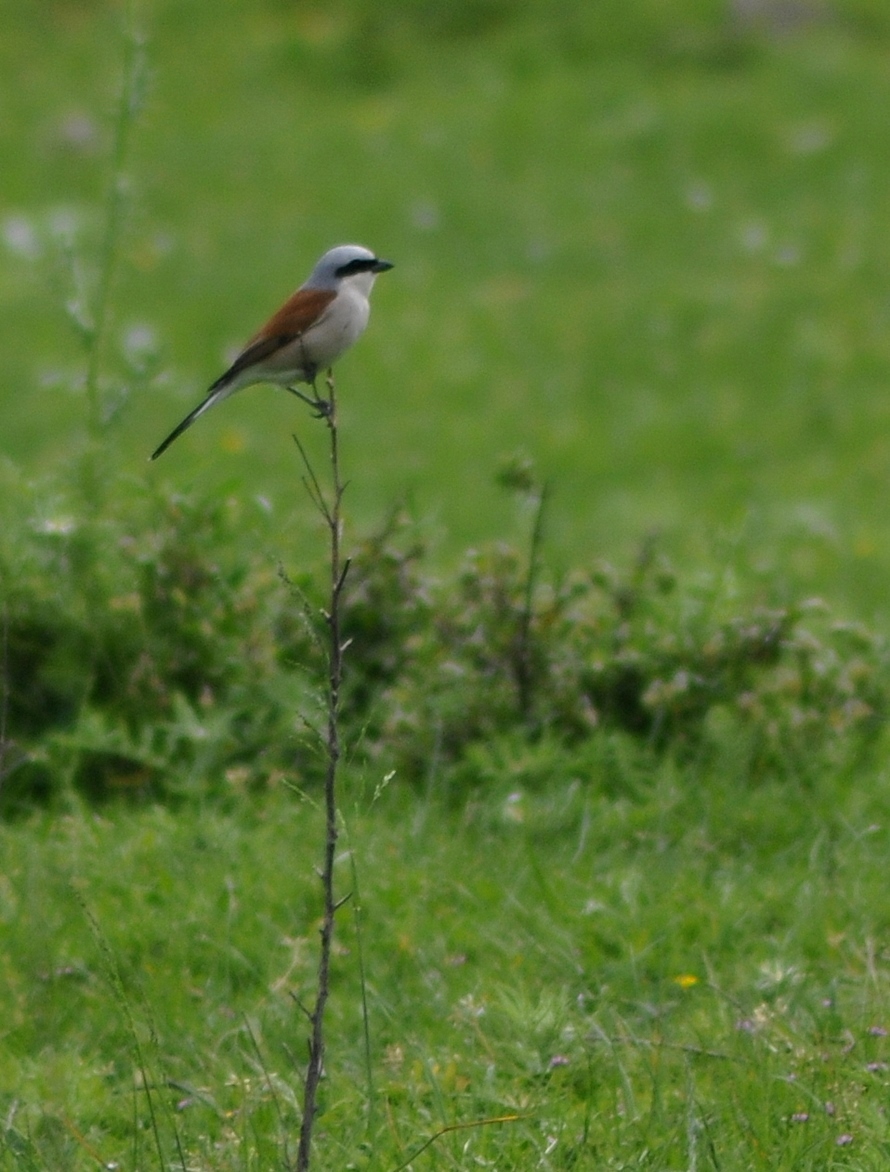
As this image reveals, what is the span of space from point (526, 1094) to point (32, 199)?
12.9 meters

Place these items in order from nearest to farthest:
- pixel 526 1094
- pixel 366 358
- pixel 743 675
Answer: pixel 526 1094 < pixel 743 675 < pixel 366 358

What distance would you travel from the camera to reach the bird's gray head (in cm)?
Answer: 404

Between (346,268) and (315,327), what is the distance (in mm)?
176

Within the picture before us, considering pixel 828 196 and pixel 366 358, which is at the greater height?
pixel 828 196

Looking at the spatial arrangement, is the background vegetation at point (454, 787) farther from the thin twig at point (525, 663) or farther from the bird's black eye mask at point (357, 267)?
the bird's black eye mask at point (357, 267)

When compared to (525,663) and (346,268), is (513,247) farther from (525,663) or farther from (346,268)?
(346,268)

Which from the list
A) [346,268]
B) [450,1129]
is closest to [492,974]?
[450,1129]

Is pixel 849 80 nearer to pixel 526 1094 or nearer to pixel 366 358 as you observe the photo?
pixel 366 358

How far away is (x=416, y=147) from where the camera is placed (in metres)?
16.3

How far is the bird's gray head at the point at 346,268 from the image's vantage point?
13.3 ft

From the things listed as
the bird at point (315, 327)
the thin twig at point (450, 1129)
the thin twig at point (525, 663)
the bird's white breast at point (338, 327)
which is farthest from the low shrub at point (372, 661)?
the thin twig at point (450, 1129)

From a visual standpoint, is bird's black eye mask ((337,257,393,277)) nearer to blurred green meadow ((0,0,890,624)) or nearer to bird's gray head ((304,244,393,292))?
bird's gray head ((304,244,393,292))

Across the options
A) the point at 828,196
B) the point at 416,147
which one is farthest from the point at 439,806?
the point at 416,147

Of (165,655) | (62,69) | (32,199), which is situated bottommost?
(165,655)
